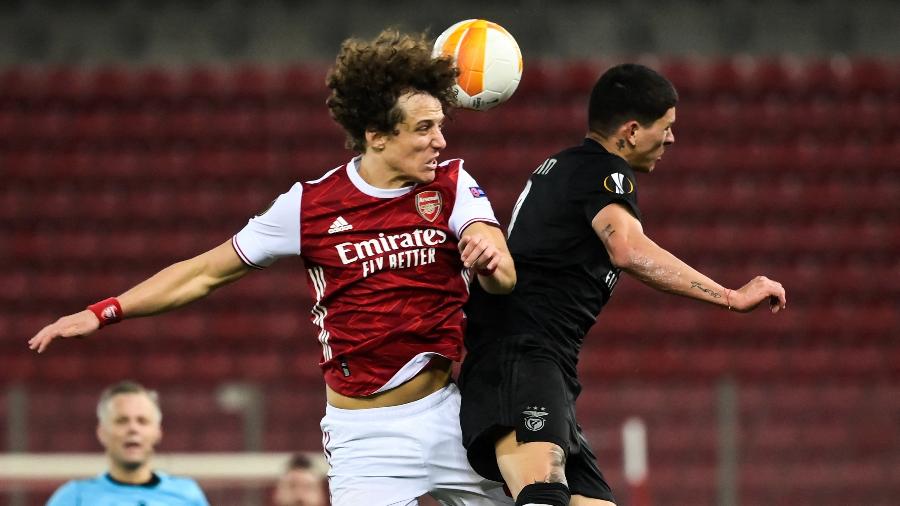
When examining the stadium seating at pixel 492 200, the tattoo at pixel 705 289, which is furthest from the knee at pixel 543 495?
the stadium seating at pixel 492 200

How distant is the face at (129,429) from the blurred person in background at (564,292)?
2.68 metres

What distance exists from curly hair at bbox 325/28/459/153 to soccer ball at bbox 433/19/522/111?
0.35m

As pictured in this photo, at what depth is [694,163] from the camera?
39.3ft

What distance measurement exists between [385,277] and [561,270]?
1.91ft

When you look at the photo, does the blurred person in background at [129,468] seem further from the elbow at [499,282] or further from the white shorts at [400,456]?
the elbow at [499,282]

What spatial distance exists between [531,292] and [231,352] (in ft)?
24.1

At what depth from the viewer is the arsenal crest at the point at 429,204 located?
4.12 m

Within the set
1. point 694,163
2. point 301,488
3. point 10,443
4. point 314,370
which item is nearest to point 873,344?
point 694,163

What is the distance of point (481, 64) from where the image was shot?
15.0ft

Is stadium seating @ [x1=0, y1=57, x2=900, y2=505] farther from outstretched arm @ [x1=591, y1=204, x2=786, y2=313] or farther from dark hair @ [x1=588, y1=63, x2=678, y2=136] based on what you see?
outstretched arm @ [x1=591, y1=204, x2=786, y2=313]

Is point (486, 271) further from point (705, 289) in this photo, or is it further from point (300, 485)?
point (300, 485)

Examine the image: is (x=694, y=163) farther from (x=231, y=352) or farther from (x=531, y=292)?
(x=531, y=292)

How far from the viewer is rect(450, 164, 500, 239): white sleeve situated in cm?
408

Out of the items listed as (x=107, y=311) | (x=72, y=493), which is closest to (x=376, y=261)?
(x=107, y=311)
